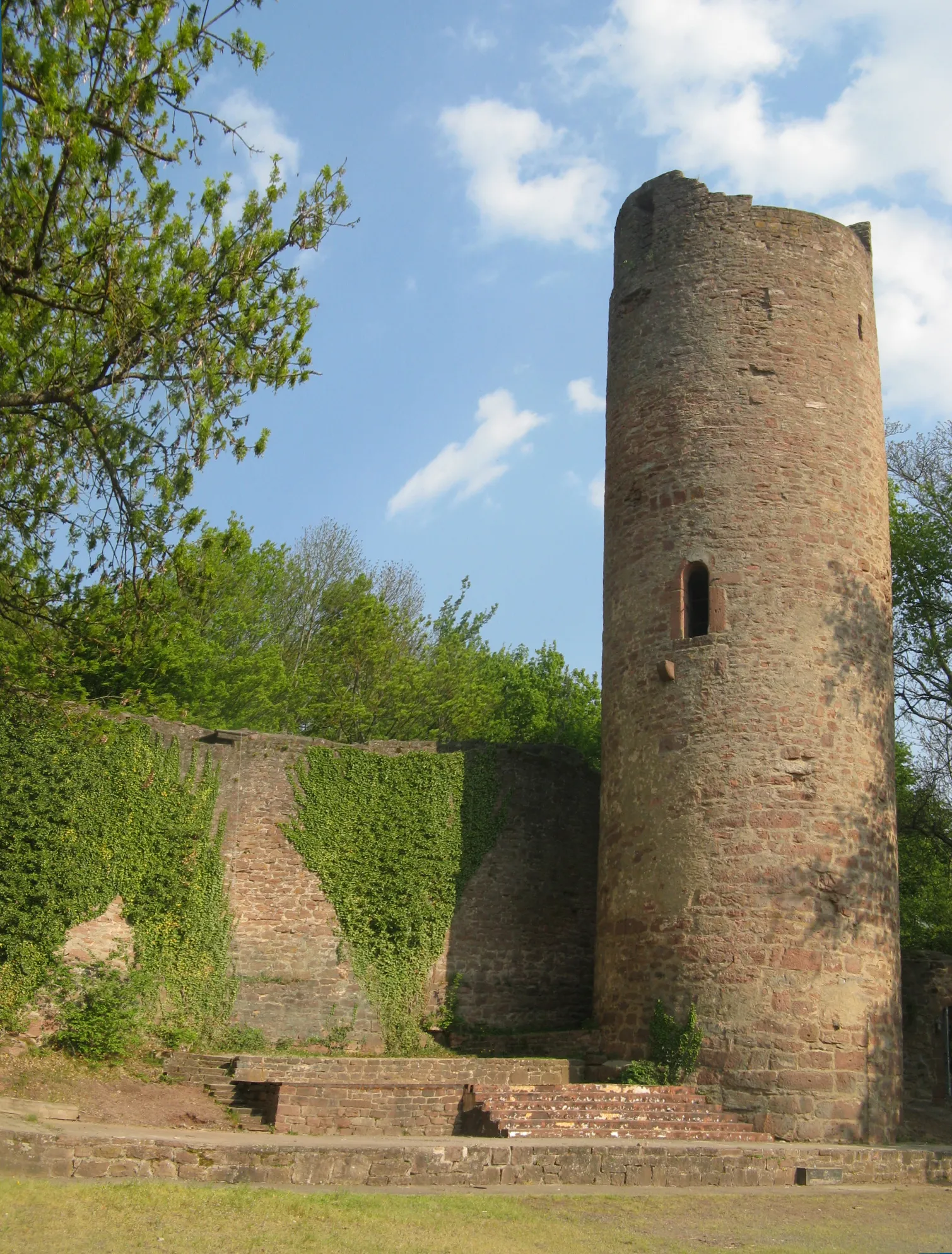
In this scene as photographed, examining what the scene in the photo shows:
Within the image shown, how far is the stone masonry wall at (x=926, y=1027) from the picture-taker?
1645cm

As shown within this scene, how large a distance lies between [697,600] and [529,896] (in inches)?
188

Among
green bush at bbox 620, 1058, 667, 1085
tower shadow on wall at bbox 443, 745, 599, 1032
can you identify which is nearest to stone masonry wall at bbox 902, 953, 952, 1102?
tower shadow on wall at bbox 443, 745, 599, 1032

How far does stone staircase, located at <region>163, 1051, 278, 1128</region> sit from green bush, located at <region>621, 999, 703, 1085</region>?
3641mm

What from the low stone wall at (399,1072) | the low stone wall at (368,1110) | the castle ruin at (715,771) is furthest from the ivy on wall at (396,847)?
the low stone wall at (368,1110)

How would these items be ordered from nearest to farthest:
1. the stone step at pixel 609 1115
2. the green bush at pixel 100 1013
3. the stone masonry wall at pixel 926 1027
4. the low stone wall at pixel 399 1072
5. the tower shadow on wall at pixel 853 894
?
the stone step at pixel 609 1115, the low stone wall at pixel 399 1072, the tower shadow on wall at pixel 853 894, the green bush at pixel 100 1013, the stone masonry wall at pixel 926 1027

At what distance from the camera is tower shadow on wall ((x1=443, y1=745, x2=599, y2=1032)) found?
15992 mm

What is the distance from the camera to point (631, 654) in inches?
582

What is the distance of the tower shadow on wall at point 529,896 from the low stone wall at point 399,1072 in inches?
112

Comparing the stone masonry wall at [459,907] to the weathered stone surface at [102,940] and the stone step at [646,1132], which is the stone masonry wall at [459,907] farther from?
the stone step at [646,1132]

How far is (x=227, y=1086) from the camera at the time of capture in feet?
42.9

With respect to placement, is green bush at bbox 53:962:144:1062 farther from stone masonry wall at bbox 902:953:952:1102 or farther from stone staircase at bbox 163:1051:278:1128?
stone masonry wall at bbox 902:953:952:1102

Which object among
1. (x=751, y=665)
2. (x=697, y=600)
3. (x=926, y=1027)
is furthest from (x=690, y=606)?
(x=926, y=1027)

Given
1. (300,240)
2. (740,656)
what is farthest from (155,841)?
(300,240)

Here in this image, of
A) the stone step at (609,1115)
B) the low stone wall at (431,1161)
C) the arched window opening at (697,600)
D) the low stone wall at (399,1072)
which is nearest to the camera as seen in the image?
the low stone wall at (431,1161)
